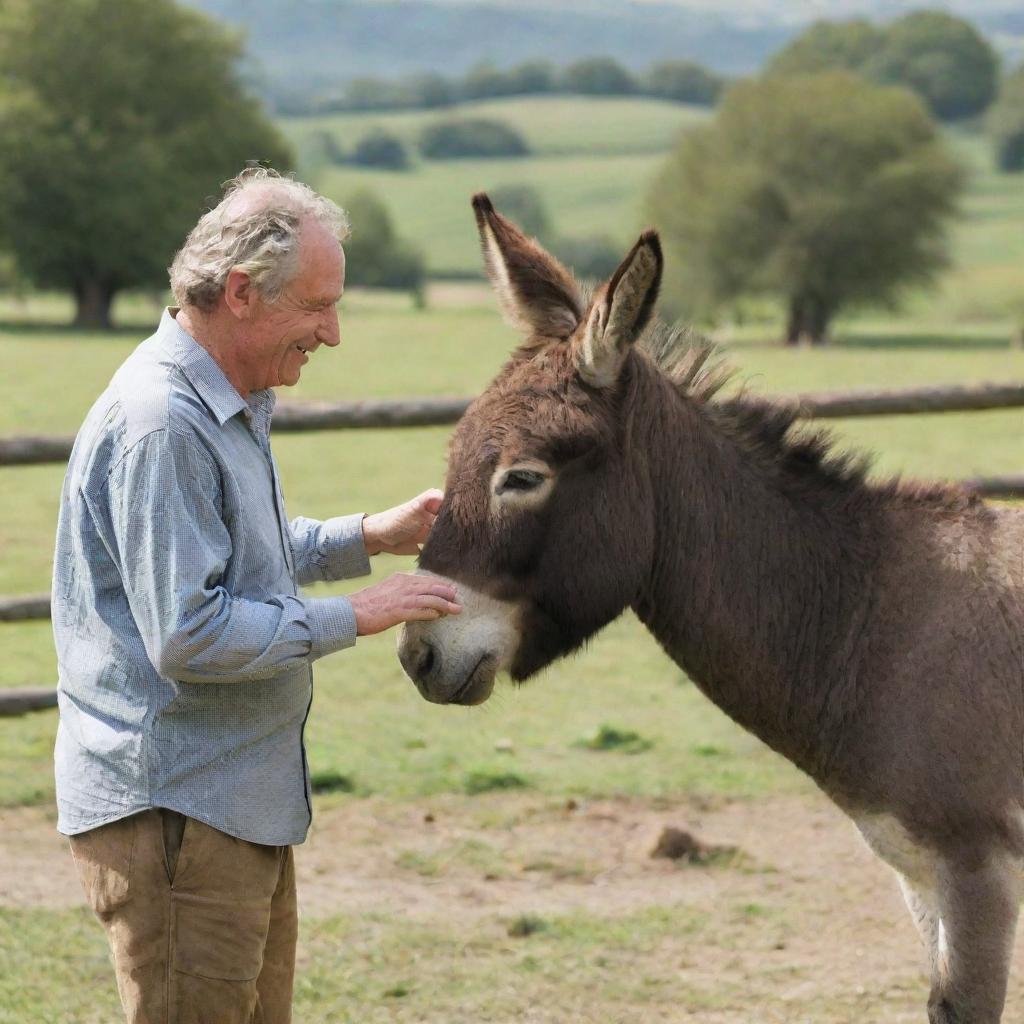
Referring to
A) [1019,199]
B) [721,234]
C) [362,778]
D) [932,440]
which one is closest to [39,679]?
[362,778]

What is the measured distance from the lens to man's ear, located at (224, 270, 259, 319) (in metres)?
2.54

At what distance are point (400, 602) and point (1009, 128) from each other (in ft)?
390

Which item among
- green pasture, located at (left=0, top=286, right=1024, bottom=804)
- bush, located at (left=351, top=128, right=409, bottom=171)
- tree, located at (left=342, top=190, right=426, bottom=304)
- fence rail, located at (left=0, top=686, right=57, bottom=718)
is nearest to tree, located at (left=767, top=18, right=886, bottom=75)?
bush, located at (left=351, top=128, right=409, bottom=171)

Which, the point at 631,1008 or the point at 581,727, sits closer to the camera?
the point at 631,1008


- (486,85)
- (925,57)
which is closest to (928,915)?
(925,57)

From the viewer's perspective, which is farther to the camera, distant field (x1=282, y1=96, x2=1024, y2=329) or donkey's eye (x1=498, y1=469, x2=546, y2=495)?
distant field (x1=282, y1=96, x2=1024, y2=329)

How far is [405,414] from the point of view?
6.49 metres

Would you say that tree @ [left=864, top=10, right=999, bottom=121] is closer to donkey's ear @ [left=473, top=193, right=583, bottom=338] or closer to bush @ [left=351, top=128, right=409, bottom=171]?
bush @ [left=351, top=128, right=409, bottom=171]

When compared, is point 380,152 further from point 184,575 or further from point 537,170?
point 184,575

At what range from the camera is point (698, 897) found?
4840 mm

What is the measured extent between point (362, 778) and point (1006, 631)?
11.4ft

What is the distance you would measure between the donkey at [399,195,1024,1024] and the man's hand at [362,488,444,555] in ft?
0.78

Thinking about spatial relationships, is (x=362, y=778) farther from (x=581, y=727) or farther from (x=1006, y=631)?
(x=1006, y=631)

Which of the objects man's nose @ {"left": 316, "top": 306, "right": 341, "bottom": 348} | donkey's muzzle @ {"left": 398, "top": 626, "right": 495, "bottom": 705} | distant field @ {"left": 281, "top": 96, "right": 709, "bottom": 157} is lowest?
distant field @ {"left": 281, "top": 96, "right": 709, "bottom": 157}
